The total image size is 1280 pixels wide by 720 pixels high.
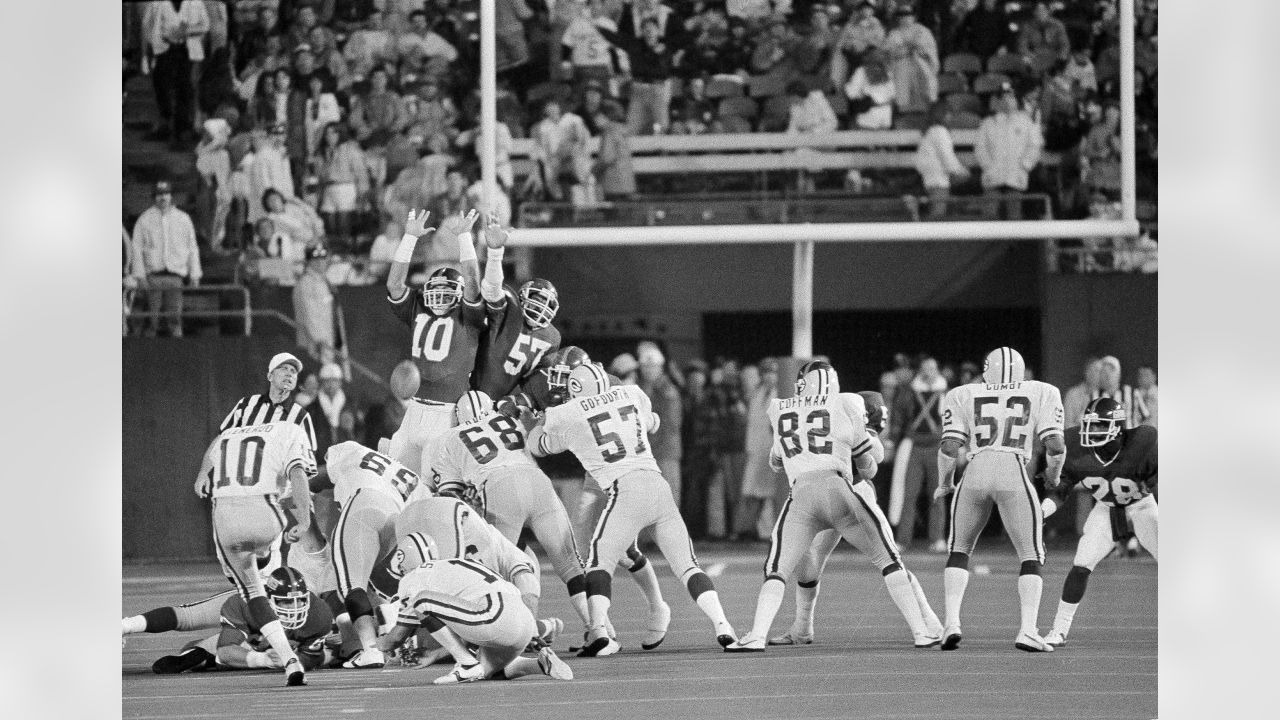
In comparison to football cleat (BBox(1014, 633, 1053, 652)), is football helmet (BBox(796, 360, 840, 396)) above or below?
above

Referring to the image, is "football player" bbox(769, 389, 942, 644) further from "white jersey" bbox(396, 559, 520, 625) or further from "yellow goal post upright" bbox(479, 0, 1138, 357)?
"yellow goal post upright" bbox(479, 0, 1138, 357)

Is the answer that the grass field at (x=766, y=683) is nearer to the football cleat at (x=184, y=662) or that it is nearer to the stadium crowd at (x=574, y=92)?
the football cleat at (x=184, y=662)

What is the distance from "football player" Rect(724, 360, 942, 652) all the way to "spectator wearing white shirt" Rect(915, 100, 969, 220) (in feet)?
13.3

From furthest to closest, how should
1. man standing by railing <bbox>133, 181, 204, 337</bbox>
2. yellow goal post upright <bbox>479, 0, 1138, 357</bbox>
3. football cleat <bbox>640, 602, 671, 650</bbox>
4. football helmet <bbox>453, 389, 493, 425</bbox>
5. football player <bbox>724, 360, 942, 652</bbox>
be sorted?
man standing by railing <bbox>133, 181, 204, 337</bbox>, yellow goal post upright <bbox>479, 0, 1138, 357</bbox>, football cleat <bbox>640, 602, 671, 650</bbox>, football helmet <bbox>453, 389, 493, 425</bbox>, football player <bbox>724, 360, 942, 652</bbox>

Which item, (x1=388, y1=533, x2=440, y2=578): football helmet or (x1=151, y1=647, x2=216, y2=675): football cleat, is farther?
(x1=151, y1=647, x2=216, y2=675): football cleat

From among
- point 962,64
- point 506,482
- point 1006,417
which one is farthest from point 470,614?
point 962,64

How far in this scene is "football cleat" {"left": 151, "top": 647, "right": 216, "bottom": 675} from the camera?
22.5 ft

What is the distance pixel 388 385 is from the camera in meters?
10.6

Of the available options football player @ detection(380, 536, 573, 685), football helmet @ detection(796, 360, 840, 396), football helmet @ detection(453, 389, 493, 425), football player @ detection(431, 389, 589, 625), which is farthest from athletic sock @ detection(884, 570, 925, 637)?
football helmet @ detection(453, 389, 493, 425)

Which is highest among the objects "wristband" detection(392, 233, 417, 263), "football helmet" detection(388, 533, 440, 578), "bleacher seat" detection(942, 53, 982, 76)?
"bleacher seat" detection(942, 53, 982, 76)

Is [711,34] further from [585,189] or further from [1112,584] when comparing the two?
[1112,584]

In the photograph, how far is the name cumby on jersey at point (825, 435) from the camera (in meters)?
6.89

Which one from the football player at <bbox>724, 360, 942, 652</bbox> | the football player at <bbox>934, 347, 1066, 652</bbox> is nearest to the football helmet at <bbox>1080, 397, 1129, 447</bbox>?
the football player at <bbox>934, 347, 1066, 652</bbox>

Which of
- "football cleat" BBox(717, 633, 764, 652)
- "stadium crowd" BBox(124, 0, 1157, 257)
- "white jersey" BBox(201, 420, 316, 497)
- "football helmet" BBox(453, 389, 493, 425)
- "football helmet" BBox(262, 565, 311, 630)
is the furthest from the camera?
"stadium crowd" BBox(124, 0, 1157, 257)
